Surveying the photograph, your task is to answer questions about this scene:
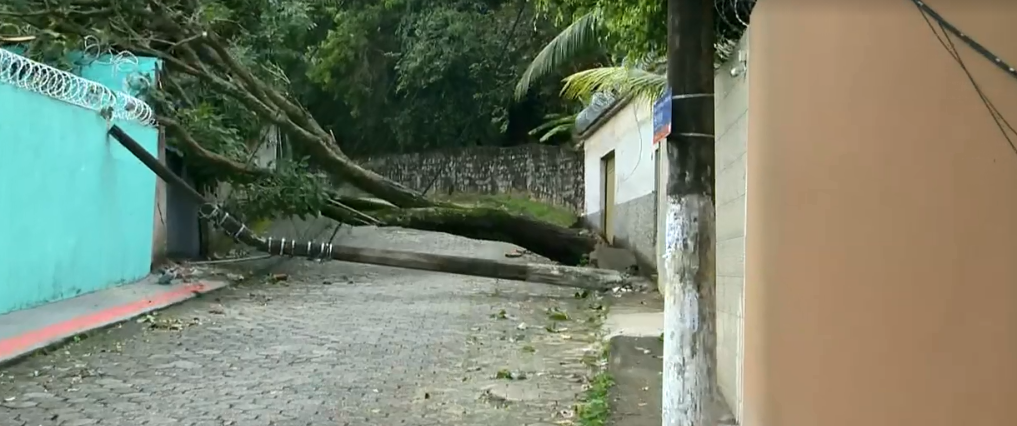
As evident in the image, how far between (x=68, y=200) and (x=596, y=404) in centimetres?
672

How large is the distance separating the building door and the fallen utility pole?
354cm

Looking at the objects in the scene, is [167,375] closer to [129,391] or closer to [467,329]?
[129,391]

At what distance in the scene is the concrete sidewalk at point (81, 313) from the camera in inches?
278

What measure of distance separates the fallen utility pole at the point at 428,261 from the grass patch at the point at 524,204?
267 inches

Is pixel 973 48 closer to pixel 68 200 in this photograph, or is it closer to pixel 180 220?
pixel 68 200

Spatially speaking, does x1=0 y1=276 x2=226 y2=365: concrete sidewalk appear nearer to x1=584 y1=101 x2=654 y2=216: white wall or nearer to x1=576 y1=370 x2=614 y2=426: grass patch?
x1=576 y1=370 x2=614 y2=426: grass patch

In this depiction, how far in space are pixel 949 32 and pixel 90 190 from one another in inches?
362

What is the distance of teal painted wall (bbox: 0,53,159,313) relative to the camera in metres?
8.28

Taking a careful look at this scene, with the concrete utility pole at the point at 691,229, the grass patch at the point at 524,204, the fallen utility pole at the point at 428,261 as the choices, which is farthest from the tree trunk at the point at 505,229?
the concrete utility pole at the point at 691,229

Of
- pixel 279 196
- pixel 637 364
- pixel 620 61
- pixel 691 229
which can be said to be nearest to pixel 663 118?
pixel 691 229

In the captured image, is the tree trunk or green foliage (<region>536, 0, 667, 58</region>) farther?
the tree trunk

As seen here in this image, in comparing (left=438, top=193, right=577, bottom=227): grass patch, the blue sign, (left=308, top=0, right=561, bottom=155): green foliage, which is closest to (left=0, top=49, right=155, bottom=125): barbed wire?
the blue sign

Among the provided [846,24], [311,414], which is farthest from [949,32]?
[311,414]

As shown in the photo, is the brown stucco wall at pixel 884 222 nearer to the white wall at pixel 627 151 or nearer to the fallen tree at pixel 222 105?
the white wall at pixel 627 151
